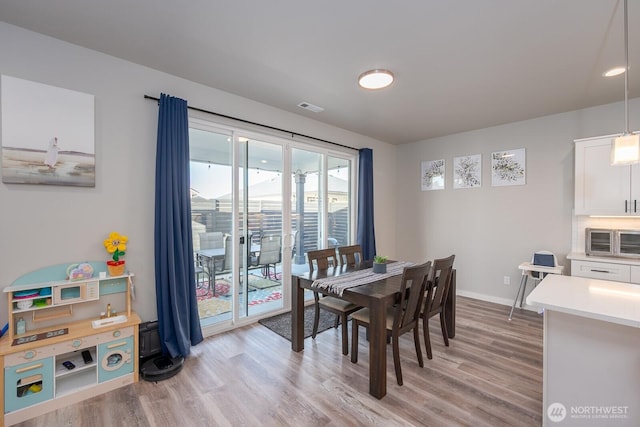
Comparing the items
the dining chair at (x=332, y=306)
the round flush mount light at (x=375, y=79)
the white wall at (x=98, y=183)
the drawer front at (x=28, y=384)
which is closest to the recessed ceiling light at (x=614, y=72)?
the round flush mount light at (x=375, y=79)

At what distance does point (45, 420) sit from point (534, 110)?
218 inches

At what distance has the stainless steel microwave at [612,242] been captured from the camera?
3.01m

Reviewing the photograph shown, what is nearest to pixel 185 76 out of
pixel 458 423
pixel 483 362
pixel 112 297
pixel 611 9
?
pixel 112 297

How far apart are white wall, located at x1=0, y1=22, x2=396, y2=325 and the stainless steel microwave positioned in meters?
4.58

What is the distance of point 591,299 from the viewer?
155 centimetres

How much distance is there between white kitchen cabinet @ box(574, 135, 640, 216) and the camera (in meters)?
2.99

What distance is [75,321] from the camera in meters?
2.26

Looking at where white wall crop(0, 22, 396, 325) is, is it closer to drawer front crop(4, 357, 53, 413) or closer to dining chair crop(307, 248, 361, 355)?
drawer front crop(4, 357, 53, 413)

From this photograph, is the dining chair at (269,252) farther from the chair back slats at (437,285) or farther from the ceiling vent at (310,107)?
the chair back slats at (437,285)

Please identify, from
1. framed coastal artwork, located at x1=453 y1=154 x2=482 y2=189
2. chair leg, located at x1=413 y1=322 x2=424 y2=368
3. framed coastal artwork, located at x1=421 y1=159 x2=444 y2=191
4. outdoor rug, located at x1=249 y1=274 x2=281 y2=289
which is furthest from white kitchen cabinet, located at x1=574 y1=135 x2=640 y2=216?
outdoor rug, located at x1=249 y1=274 x2=281 y2=289

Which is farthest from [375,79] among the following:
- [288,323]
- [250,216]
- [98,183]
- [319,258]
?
[288,323]

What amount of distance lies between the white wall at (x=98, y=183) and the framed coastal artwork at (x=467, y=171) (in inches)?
150

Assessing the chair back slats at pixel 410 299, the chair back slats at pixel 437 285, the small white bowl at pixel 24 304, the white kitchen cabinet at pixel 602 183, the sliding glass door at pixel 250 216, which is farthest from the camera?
the sliding glass door at pixel 250 216

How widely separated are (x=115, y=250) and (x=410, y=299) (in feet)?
8.12
